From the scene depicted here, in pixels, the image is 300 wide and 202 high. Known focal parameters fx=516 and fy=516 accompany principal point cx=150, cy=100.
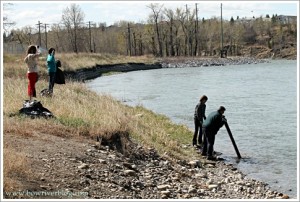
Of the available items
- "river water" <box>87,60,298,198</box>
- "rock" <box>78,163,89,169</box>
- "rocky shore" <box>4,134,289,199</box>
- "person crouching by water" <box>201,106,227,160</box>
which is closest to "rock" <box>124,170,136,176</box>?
"rocky shore" <box>4,134,289,199</box>

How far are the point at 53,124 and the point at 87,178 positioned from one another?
343 cm

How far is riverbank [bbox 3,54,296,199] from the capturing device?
8820 mm

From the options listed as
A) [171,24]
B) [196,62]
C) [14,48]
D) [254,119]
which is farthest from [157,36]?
[254,119]

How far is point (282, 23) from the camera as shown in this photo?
127438 millimetres

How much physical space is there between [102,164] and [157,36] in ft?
304

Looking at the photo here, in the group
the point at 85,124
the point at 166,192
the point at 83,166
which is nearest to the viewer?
the point at 166,192

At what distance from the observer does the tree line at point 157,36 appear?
9838cm

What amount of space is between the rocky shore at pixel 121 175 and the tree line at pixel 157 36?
3150 inches

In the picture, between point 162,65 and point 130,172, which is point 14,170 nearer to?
point 130,172

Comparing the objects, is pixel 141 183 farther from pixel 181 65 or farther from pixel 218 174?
pixel 181 65

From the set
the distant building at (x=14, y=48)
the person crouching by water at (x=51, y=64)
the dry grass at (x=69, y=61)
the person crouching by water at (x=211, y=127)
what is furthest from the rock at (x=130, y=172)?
the distant building at (x=14, y=48)

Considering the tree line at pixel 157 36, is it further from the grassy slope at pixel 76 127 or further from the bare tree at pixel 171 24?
the grassy slope at pixel 76 127

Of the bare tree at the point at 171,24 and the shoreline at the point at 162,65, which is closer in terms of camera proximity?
the shoreline at the point at 162,65

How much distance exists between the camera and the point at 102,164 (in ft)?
35.0
